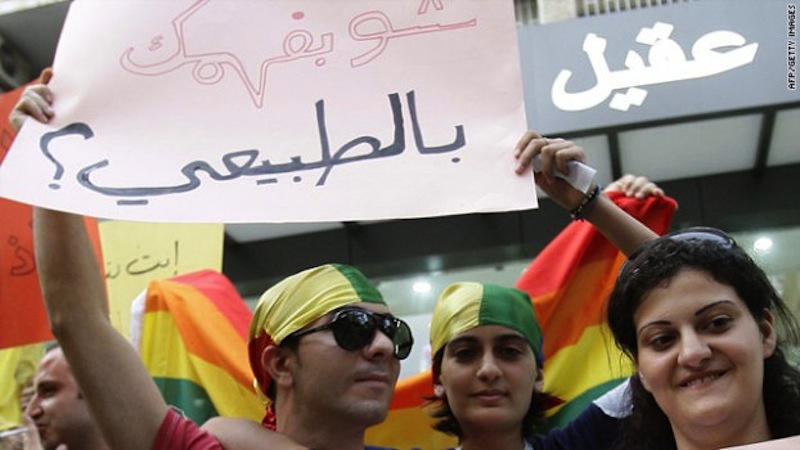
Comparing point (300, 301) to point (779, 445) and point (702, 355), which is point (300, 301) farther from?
point (779, 445)

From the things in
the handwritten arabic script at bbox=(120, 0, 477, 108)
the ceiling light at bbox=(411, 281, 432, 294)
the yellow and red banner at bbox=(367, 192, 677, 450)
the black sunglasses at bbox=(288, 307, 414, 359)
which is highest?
the handwritten arabic script at bbox=(120, 0, 477, 108)

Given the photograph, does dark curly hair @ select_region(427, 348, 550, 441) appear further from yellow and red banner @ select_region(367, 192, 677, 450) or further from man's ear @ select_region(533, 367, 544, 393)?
yellow and red banner @ select_region(367, 192, 677, 450)

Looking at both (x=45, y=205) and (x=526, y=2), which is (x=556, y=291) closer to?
(x=45, y=205)

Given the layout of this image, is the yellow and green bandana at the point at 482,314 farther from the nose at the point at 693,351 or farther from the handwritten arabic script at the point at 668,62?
the nose at the point at 693,351

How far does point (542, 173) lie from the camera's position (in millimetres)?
1462

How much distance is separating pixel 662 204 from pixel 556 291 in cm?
40

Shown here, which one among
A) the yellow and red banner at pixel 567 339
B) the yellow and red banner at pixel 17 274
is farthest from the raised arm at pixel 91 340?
the yellow and red banner at pixel 567 339

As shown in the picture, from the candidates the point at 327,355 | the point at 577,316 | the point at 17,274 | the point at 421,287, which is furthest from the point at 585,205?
the point at 421,287

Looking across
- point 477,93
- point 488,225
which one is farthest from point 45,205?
point 488,225

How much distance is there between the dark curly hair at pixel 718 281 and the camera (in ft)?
3.88

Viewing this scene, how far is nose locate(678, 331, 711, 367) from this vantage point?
1095 millimetres

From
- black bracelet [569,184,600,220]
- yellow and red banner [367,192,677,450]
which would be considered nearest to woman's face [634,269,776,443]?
black bracelet [569,184,600,220]

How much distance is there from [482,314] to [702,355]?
0.82 m

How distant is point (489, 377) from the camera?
1791 millimetres
